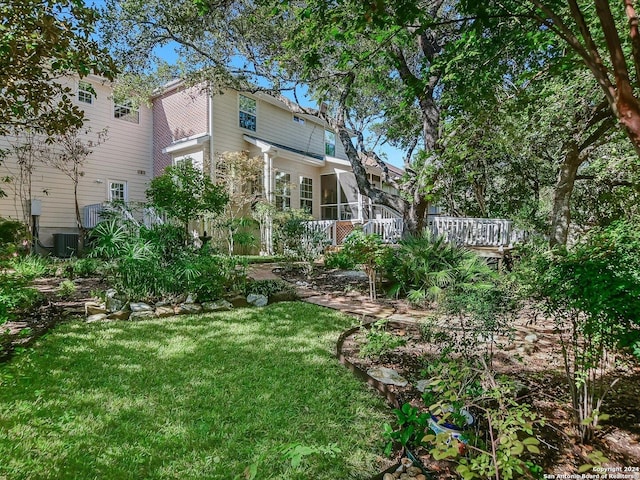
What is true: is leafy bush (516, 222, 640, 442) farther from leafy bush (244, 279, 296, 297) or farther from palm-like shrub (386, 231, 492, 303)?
leafy bush (244, 279, 296, 297)

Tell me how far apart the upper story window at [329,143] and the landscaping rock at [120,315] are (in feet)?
48.1

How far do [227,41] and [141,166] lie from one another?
6.95 meters

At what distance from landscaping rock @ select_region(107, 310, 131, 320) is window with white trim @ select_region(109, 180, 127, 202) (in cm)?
972

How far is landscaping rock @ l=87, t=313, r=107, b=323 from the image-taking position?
461 centimetres

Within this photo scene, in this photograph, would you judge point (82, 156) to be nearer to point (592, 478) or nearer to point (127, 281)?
point (127, 281)

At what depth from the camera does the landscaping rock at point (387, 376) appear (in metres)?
2.98

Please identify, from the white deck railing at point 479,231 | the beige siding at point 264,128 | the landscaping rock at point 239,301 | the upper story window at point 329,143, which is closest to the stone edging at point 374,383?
the landscaping rock at point 239,301

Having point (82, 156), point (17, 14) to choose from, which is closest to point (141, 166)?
point (82, 156)

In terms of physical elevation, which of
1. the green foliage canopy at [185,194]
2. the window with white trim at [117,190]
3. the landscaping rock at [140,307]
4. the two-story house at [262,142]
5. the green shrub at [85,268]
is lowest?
the landscaping rock at [140,307]

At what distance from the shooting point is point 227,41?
31.0ft

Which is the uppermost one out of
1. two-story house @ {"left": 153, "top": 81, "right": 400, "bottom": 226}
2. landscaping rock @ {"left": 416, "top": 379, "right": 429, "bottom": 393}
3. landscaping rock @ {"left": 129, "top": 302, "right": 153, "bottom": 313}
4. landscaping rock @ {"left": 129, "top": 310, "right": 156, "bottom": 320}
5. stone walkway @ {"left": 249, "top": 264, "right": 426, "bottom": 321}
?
two-story house @ {"left": 153, "top": 81, "right": 400, "bottom": 226}

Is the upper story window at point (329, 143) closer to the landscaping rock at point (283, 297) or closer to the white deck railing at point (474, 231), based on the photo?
the white deck railing at point (474, 231)

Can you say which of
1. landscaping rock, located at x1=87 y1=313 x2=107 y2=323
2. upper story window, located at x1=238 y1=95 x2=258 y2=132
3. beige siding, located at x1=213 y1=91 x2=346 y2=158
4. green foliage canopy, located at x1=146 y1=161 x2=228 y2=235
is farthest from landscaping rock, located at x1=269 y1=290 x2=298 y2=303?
upper story window, located at x1=238 y1=95 x2=258 y2=132

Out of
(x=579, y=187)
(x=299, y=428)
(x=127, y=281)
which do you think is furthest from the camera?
(x=579, y=187)
